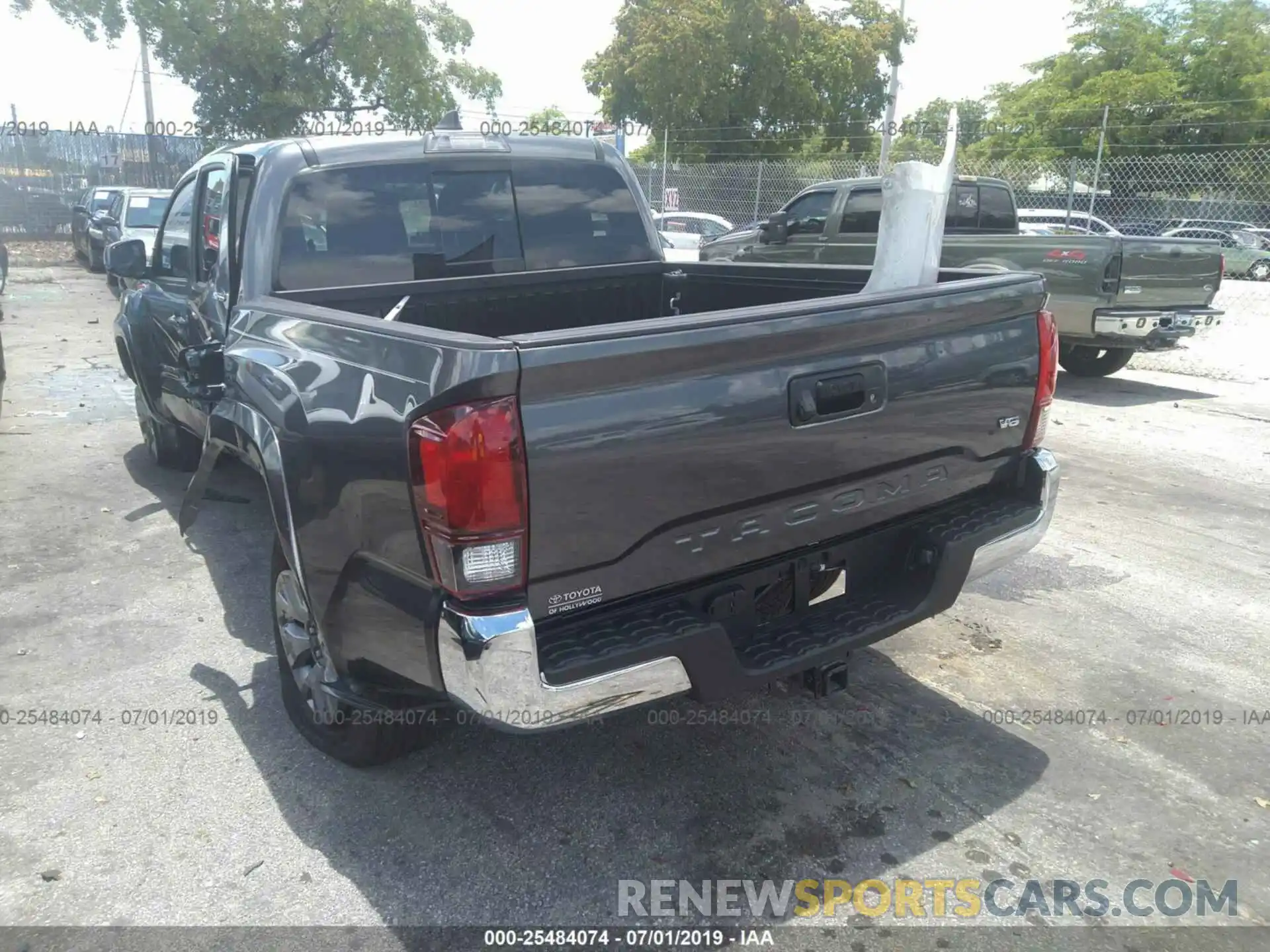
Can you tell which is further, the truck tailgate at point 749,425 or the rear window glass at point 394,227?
the rear window glass at point 394,227

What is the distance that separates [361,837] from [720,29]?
3455cm

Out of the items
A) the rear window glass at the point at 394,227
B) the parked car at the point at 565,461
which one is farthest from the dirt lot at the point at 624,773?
the rear window glass at the point at 394,227

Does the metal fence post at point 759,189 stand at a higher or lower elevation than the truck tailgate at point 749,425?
higher

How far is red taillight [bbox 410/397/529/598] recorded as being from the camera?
2221mm

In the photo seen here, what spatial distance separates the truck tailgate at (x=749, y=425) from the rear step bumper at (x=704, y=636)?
93 millimetres

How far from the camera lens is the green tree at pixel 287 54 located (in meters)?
26.2

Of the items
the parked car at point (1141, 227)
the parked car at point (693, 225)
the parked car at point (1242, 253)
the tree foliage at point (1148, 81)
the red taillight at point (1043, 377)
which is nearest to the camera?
the red taillight at point (1043, 377)

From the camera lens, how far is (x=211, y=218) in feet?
15.2

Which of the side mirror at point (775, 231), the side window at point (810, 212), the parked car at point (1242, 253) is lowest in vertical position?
the parked car at point (1242, 253)

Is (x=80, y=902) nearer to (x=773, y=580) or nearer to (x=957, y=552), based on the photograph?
(x=773, y=580)

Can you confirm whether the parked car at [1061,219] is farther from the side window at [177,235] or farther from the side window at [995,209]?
the side window at [177,235]

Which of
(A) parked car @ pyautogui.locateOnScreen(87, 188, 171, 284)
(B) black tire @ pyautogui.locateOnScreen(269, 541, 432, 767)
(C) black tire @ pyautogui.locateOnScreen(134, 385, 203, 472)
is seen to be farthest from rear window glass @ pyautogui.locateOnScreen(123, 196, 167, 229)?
(B) black tire @ pyautogui.locateOnScreen(269, 541, 432, 767)

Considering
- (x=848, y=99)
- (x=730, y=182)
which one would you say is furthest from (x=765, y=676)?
(x=848, y=99)

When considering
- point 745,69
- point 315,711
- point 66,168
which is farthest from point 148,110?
point 315,711
